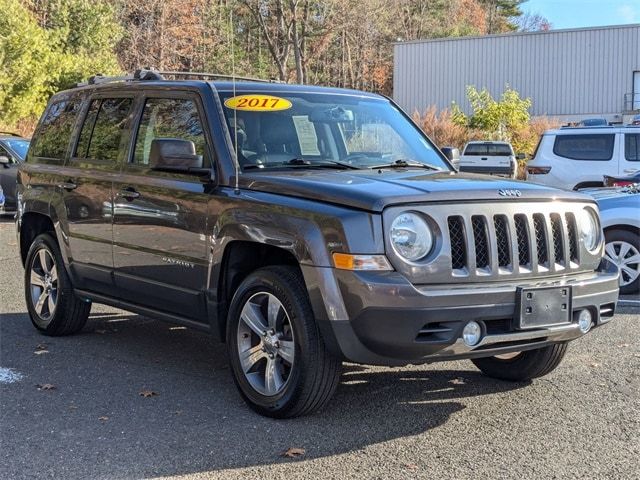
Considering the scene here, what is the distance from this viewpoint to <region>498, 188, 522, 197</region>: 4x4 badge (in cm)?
444

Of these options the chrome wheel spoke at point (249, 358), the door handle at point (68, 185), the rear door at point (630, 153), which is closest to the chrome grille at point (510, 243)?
the chrome wheel spoke at point (249, 358)

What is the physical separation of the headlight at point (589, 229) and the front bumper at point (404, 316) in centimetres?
68

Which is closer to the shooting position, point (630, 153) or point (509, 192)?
point (509, 192)

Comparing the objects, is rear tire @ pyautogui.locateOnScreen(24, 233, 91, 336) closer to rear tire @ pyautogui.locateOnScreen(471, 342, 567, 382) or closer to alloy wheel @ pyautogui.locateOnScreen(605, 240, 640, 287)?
rear tire @ pyautogui.locateOnScreen(471, 342, 567, 382)

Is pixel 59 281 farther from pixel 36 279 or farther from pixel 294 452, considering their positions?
pixel 294 452

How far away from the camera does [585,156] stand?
1495cm

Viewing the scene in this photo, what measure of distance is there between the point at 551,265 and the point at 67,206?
372 centimetres

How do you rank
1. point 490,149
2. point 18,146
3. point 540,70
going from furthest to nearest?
point 540,70 < point 490,149 < point 18,146

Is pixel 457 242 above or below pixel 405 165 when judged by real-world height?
below

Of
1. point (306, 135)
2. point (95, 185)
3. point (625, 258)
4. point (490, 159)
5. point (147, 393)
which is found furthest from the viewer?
point (490, 159)

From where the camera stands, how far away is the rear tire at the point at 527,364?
17.3ft

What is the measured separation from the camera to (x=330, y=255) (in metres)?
4.19

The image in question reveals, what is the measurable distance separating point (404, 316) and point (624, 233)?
213 inches

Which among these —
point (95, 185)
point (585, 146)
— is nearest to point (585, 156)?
point (585, 146)
